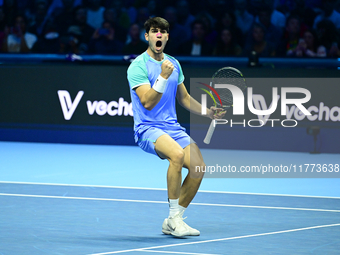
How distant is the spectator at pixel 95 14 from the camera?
12.4 metres

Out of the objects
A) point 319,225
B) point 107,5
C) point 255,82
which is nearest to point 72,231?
point 319,225

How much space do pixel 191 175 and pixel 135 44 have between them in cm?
694

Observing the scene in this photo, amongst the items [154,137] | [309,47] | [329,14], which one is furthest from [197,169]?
[329,14]

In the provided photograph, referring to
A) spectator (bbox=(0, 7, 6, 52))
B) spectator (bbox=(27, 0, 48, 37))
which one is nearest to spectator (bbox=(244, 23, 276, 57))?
spectator (bbox=(27, 0, 48, 37))

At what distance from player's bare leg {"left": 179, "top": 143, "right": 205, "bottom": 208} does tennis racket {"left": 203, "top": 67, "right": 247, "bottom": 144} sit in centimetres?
37

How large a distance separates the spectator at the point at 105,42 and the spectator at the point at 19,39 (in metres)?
1.36

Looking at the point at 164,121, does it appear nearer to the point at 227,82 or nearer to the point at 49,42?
the point at 227,82

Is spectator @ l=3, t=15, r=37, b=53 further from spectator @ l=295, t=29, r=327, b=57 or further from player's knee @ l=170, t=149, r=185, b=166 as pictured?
player's knee @ l=170, t=149, r=185, b=166

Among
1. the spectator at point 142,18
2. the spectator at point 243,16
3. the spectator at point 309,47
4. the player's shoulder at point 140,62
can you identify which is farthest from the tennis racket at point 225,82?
the spectator at point 142,18

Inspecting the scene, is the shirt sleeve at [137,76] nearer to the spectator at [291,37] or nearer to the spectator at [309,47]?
the spectator at [309,47]

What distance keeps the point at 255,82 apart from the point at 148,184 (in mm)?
3387

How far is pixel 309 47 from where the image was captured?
1074cm

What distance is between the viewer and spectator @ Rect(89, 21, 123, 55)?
1198 cm

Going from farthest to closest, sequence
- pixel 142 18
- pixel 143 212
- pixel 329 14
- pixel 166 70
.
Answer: pixel 142 18 → pixel 329 14 → pixel 143 212 → pixel 166 70
